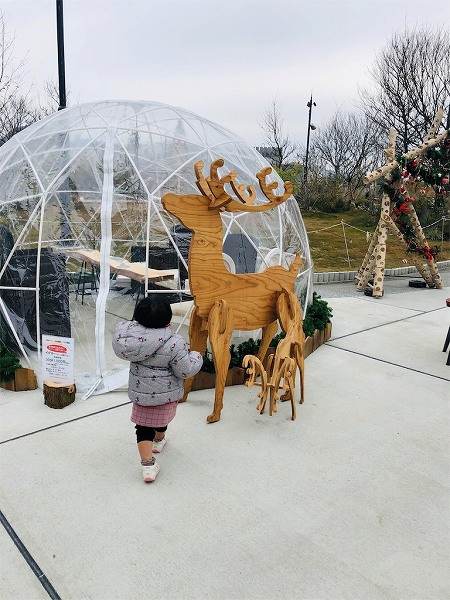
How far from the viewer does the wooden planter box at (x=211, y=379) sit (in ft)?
15.8

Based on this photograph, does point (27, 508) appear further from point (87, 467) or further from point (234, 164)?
point (234, 164)

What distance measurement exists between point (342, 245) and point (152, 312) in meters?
13.6

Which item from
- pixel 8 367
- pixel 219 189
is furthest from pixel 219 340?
pixel 8 367

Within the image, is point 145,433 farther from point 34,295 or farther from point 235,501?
point 34,295

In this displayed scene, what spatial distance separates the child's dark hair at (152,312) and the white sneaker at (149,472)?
1057 millimetres

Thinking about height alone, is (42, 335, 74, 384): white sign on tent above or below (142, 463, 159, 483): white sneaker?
above

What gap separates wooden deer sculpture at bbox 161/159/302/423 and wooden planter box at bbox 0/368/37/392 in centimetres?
165

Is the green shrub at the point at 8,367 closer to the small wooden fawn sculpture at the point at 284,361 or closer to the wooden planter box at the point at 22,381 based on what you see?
the wooden planter box at the point at 22,381

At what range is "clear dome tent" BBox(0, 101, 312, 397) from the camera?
4734 mm

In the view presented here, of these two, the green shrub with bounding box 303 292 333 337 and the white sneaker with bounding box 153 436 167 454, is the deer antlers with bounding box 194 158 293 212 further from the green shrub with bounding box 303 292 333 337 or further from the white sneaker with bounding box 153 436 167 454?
the green shrub with bounding box 303 292 333 337

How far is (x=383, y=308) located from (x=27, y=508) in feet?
24.8

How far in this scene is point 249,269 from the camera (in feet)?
17.9

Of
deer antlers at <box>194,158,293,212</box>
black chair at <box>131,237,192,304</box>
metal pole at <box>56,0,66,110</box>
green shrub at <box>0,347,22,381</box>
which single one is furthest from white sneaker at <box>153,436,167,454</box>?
metal pole at <box>56,0,66,110</box>

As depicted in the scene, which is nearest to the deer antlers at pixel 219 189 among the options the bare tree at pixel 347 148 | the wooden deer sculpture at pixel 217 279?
the wooden deer sculpture at pixel 217 279
